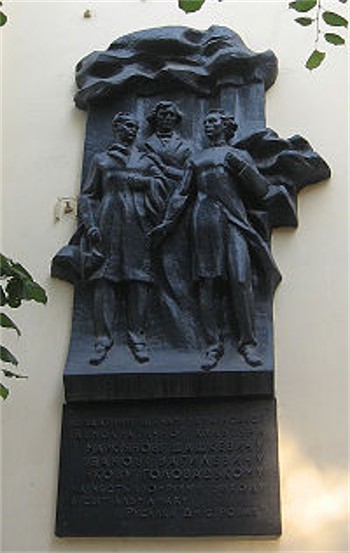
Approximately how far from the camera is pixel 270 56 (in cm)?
531

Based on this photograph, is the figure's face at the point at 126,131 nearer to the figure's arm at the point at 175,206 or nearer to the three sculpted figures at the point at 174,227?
the three sculpted figures at the point at 174,227

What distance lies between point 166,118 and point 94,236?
80 cm

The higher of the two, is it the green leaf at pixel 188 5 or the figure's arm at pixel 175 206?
the green leaf at pixel 188 5

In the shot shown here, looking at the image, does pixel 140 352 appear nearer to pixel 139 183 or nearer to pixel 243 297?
pixel 243 297

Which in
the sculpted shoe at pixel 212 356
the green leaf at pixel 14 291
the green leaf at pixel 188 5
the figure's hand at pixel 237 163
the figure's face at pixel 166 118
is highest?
the figure's face at pixel 166 118

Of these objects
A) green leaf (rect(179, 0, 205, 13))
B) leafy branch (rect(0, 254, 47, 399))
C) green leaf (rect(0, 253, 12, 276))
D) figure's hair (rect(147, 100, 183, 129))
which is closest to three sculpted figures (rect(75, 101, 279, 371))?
figure's hair (rect(147, 100, 183, 129))

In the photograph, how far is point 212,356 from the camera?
4.42 meters

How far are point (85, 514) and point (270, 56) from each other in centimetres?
273

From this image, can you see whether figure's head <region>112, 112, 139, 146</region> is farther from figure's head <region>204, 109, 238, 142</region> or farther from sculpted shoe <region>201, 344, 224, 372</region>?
sculpted shoe <region>201, 344, 224, 372</region>

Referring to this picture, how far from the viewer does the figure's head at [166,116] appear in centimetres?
503

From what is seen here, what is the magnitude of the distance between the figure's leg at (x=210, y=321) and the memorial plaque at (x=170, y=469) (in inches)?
8.4

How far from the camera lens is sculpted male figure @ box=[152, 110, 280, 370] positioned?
4484 mm

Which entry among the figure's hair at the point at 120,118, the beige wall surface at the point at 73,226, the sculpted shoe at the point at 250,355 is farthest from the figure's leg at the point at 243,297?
the figure's hair at the point at 120,118

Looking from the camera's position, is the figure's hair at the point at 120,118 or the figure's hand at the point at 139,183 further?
the figure's hair at the point at 120,118
